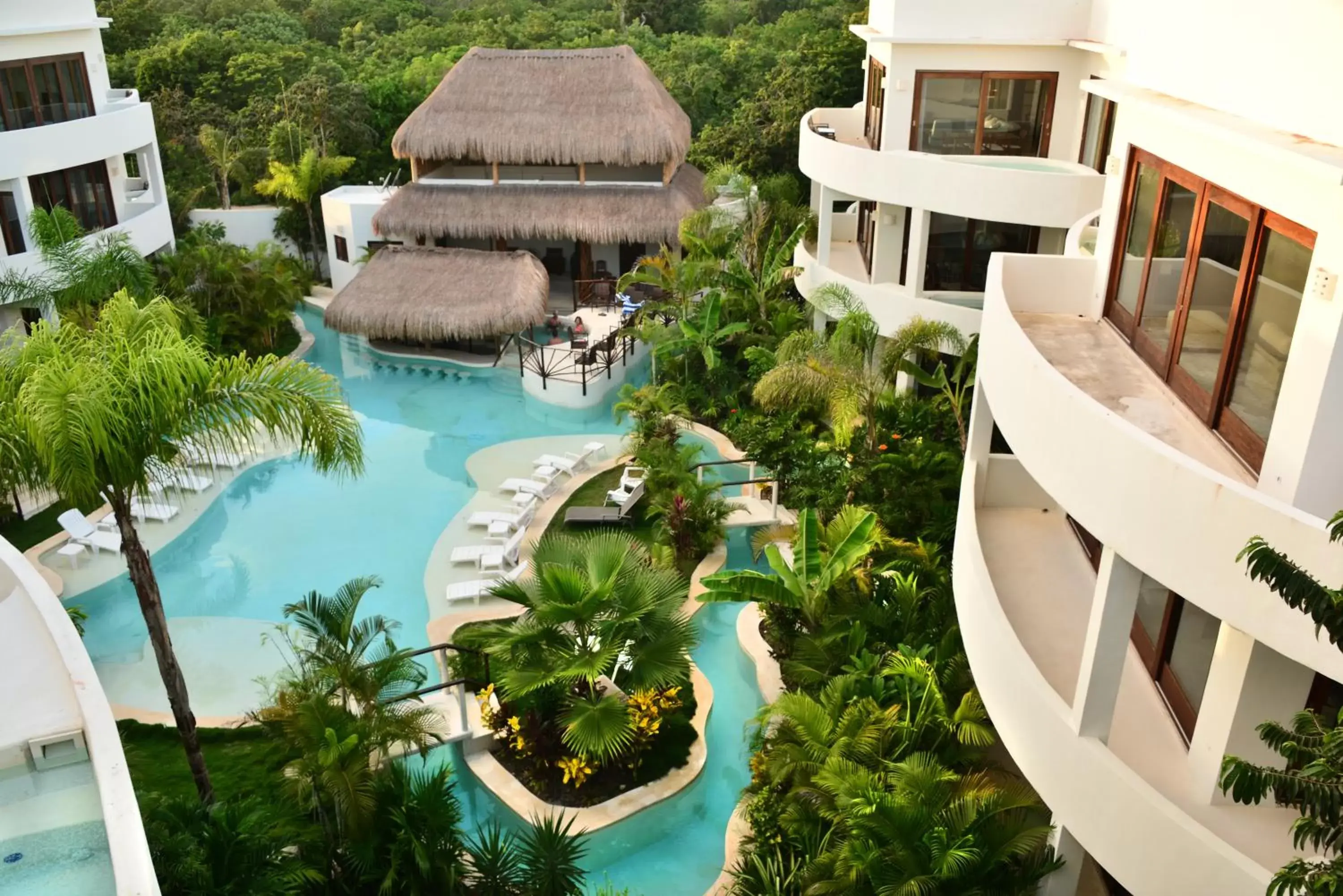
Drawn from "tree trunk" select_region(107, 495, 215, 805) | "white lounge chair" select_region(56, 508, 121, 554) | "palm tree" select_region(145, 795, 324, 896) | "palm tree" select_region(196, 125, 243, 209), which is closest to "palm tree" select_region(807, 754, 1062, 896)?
"palm tree" select_region(145, 795, 324, 896)

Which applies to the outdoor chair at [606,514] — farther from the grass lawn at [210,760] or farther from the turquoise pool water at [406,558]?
the grass lawn at [210,760]

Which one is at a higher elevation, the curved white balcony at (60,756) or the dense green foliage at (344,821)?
the curved white balcony at (60,756)

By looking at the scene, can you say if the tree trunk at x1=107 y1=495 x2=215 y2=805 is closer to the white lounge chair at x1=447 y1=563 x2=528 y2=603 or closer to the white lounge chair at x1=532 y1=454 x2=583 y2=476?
the white lounge chair at x1=447 y1=563 x2=528 y2=603

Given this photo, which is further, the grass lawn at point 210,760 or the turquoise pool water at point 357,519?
the turquoise pool water at point 357,519

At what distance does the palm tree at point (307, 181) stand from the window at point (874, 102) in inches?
676

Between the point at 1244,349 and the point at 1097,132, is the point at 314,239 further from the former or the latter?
the point at 1244,349

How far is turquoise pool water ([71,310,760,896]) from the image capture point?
12.2m

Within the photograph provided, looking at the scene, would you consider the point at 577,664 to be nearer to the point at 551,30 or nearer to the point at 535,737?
the point at 535,737

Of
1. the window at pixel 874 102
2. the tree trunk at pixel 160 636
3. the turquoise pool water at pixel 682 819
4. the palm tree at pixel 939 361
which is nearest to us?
the tree trunk at pixel 160 636

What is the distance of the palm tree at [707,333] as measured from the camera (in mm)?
21578

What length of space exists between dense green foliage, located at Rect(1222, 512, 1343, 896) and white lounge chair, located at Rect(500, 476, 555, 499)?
50.9 feet

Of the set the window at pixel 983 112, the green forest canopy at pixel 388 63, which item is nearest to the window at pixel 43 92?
the green forest canopy at pixel 388 63

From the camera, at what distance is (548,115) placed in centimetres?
2931

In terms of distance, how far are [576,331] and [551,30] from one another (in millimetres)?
26652
